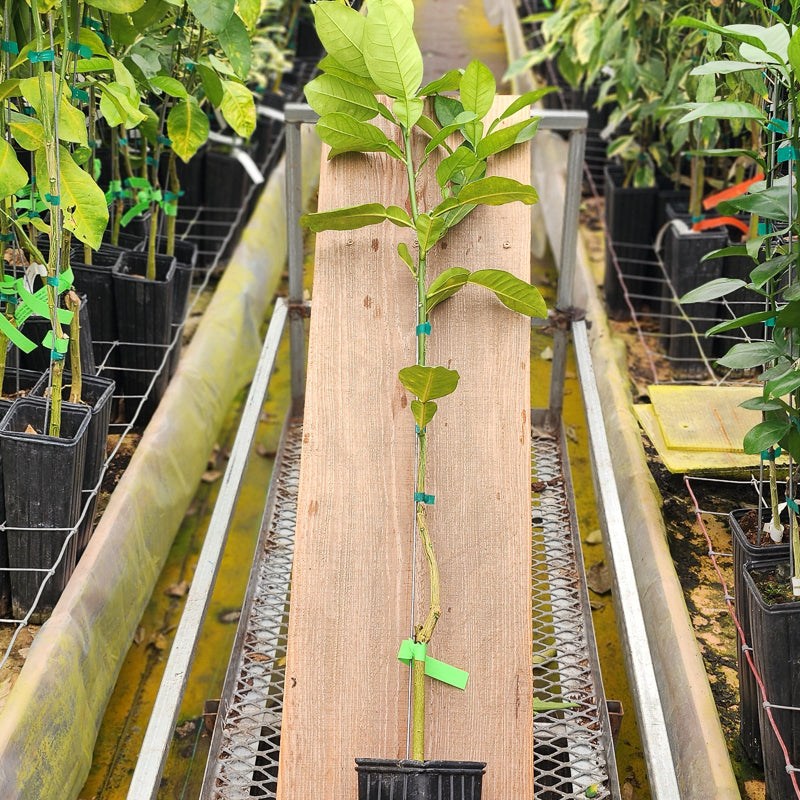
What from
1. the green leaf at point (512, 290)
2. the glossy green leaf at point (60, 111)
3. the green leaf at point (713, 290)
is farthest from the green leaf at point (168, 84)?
the green leaf at point (713, 290)

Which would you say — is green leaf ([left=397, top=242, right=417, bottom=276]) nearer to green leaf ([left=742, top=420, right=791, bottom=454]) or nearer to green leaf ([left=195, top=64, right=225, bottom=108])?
green leaf ([left=742, top=420, right=791, bottom=454])

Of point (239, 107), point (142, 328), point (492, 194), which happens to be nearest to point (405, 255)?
point (492, 194)

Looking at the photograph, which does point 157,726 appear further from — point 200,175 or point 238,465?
point 200,175

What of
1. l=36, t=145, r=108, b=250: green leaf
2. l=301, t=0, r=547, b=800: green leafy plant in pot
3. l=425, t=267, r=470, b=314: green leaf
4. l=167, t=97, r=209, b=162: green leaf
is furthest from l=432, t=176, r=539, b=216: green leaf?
l=167, t=97, r=209, b=162: green leaf

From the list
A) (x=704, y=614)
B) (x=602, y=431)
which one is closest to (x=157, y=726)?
(x=602, y=431)

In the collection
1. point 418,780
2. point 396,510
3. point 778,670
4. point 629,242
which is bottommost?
point 418,780

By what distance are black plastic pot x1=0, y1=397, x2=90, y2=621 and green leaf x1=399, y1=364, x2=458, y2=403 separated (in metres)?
0.74

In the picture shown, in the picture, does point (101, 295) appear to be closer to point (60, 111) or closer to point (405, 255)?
point (60, 111)

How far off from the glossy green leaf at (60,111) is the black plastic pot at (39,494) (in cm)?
51

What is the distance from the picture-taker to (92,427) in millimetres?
1953

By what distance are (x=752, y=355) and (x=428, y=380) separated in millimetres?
507

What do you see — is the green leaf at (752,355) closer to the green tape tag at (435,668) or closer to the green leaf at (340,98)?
the green tape tag at (435,668)

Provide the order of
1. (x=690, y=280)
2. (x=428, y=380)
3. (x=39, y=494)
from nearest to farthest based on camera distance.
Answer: (x=428, y=380) < (x=39, y=494) < (x=690, y=280)

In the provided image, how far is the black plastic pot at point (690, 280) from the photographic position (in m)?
2.77
